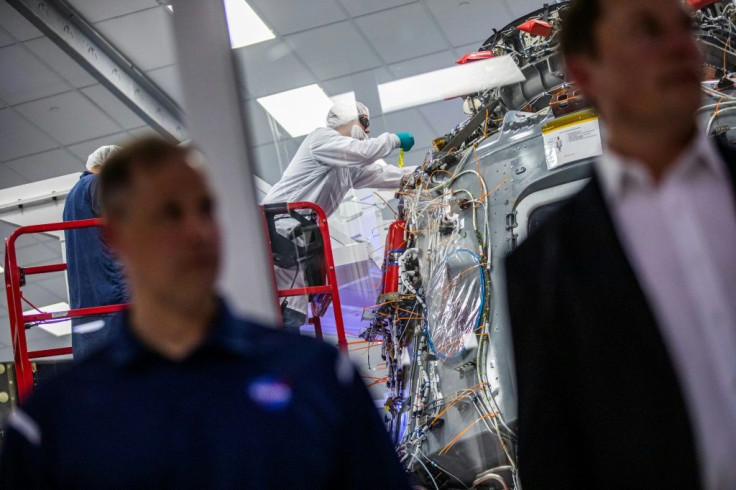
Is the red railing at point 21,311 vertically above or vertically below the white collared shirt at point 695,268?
above

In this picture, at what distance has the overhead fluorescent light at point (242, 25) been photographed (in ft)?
9.52

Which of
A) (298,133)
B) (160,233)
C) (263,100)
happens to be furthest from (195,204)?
(298,133)

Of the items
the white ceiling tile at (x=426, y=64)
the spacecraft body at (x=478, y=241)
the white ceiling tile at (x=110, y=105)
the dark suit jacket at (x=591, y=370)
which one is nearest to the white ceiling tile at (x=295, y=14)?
the white ceiling tile at (x=426, y=64)

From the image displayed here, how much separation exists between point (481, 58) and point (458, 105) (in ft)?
0.91

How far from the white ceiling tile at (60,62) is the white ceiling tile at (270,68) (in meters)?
3.57

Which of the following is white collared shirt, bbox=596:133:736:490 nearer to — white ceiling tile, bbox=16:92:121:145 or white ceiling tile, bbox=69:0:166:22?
white ceiling tile, bbox=69:0:166:22

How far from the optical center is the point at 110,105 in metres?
7.78

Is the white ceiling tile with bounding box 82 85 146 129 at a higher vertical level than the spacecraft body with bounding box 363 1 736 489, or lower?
higher

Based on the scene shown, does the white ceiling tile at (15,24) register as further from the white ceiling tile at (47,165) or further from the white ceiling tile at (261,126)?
the white ceiling tile at (261,126)

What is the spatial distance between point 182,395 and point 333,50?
291cm

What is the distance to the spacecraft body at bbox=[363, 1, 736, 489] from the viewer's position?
4.21m

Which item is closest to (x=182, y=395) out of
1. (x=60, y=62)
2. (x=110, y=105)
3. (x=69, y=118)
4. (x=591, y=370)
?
(x=591, y=370)

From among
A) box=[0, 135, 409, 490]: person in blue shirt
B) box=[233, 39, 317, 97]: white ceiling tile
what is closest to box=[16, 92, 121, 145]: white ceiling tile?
box=[233, 39, 317, 97]: white ceiling tile

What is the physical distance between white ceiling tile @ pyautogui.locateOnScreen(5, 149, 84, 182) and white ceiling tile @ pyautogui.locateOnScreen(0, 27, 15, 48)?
0.99m
